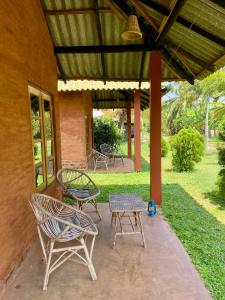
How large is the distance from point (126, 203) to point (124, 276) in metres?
1.20

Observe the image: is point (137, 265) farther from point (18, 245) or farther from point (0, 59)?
point (0, 59)

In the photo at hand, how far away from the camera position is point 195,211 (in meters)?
6.01

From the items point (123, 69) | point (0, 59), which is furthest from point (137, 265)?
point (123, 69)

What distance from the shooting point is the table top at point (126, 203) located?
155 inches

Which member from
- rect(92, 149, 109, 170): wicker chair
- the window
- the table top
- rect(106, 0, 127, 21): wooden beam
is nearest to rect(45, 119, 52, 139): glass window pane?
the window

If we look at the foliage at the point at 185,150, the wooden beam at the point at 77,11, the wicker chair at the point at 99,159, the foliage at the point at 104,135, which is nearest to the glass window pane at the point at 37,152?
the wooden beam at the point at 77,11

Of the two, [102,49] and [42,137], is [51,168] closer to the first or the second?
[42,137]

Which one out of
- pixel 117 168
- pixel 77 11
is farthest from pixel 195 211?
pixel 117 168

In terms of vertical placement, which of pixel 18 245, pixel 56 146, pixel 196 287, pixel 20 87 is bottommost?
pixel 196 287

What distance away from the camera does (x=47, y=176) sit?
5250 mm

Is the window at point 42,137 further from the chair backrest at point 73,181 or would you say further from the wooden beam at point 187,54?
the wooden beam at point 187,54

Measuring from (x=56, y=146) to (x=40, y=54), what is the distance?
199 cm

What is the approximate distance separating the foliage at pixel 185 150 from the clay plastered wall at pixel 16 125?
8.07 metres

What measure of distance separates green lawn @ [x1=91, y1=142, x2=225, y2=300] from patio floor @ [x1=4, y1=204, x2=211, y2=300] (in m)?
0.22
